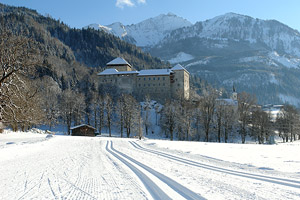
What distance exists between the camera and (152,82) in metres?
91.1

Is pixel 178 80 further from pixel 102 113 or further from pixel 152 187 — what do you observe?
pixel 152 187

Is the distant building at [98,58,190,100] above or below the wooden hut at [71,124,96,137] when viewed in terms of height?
above

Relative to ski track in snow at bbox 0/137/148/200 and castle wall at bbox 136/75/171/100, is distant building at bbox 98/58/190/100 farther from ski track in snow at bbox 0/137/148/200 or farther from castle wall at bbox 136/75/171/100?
ski track in snow at bbox 0/137/148/200

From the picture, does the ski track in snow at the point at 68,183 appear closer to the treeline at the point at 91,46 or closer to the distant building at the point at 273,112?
the distant building at the point at 273,112

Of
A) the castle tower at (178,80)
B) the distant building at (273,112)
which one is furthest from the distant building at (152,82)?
the distant building at (273,112)

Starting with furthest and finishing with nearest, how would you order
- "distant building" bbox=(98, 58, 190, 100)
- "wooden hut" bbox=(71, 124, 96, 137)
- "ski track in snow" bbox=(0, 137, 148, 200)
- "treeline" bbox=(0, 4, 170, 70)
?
"treeline" bbox=(0, 4, 170, 70) → "distant building" bbox=(98, 58, 190, 100) → "wooden hut" bbox=(71, 124, 96, 137) → "ski track in snow" bbox=(0, 137, 148, 200)

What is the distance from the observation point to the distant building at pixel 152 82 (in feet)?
296

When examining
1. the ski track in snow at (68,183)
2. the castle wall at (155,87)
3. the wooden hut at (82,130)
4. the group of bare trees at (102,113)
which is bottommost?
the wooden hut at (82,130)

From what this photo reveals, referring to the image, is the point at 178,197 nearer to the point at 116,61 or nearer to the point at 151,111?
the point at 151,111

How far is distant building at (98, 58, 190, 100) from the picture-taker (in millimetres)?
90250

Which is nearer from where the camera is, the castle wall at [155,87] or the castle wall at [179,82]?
the castle wall at [155,87]

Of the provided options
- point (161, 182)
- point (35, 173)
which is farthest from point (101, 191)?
point (35, 173)

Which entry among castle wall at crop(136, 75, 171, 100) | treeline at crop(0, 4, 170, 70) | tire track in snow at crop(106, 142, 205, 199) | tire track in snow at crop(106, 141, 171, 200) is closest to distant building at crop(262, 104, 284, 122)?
castle wall at crop(136, 75, 171, 100)

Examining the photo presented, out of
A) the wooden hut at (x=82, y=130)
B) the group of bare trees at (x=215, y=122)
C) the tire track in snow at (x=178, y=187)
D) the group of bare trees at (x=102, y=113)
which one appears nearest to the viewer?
the tire track in snow at (x=178, y=187)
